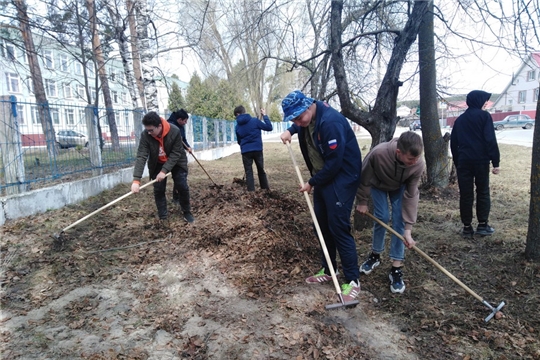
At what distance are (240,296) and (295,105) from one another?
1.75 meters

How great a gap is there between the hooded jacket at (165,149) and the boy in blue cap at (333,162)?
2212mm

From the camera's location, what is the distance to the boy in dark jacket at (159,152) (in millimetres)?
4536

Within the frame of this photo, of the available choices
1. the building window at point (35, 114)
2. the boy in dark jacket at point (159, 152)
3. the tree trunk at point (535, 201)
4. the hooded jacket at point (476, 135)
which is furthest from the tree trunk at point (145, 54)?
the tree trunk at point (535, 201)

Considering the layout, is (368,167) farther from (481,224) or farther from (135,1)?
(135,1)

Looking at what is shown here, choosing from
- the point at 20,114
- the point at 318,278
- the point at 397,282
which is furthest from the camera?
the point at 20,114

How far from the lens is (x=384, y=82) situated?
15.7ft

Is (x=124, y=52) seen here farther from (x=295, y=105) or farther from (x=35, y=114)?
(x=295, y=105)

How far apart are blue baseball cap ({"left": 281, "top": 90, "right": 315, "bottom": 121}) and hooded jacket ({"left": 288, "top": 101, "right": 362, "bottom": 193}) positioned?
0.14m

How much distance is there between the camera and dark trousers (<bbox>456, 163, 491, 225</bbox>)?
4.34m

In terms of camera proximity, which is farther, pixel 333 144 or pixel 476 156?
pixel 476 156

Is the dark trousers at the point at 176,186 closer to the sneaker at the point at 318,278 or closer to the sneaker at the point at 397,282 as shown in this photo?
the sneaker at the point at 318,278

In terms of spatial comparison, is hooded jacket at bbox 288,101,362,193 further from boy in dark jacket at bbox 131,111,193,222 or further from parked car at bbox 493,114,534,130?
parked car at bbox 493,114,534,130

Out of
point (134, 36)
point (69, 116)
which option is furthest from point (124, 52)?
point (69, 116)

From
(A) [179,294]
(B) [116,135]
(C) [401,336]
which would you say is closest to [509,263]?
(C) [401,336]
